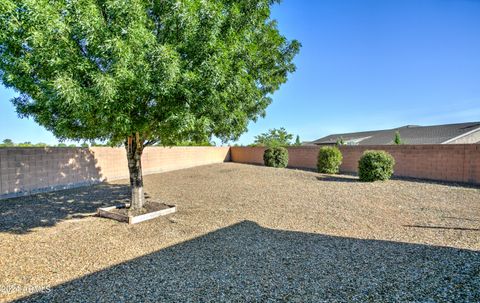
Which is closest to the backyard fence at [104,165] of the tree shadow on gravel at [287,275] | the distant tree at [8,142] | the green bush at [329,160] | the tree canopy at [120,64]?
the distant tree at [8,142]

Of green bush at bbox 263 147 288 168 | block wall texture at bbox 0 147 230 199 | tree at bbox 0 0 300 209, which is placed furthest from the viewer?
green bush at bbox 263 147 288 168

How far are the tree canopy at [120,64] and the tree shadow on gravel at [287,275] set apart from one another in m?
2.24

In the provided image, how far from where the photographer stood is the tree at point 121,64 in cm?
396

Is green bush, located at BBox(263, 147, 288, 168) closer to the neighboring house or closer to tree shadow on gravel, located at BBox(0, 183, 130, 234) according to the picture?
tree shadow on gravel, located at BBox(0, 183, 130, 234)

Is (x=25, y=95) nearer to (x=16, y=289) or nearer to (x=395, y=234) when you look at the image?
(x=16, y=289)

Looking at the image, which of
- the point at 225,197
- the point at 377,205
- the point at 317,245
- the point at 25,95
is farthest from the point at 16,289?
the point at 377,205

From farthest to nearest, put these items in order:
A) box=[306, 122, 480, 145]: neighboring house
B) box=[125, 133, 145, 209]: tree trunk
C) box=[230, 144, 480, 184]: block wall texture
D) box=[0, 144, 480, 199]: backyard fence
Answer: box=[306, 122, 480, 145]: neighboring house → box=[230, 144, 480, 184]: block wall texture → box=[0, 144, 480, 199]: backyard fence → box=[125, 133, 145, 209]: tree trunk

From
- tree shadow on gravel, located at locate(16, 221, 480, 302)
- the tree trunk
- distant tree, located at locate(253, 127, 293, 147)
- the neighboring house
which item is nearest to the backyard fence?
the tree trunk

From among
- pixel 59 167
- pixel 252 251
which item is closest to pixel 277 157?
pixel 59 167

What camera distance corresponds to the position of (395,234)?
485 cm

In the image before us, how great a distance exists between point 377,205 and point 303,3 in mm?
7762

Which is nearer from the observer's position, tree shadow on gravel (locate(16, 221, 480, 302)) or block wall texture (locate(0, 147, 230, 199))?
tree shadow on gravel (locate(16, 221, 480, 302))

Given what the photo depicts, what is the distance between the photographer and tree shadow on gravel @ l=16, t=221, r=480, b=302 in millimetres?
2828

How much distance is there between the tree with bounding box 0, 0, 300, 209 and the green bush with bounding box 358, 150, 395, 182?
6991 millimetres
